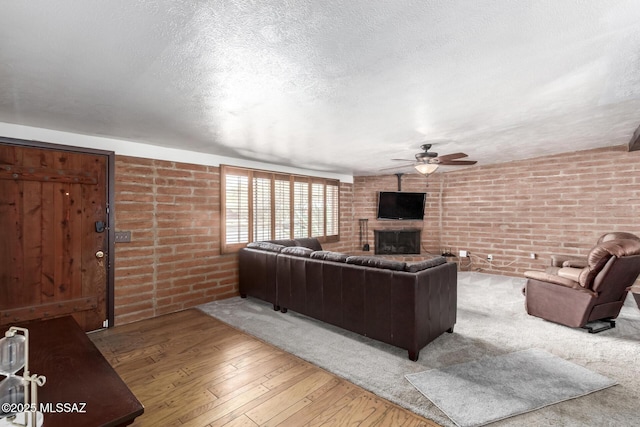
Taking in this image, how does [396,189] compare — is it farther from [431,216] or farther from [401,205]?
[431,216]

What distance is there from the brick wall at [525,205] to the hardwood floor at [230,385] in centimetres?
483

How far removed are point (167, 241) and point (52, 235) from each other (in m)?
1.18

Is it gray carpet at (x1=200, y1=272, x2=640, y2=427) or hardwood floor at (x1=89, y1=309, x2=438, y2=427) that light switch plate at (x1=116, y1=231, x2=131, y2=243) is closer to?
hardwood floor at (x1=89, y1=309, x2=438, y2=427)

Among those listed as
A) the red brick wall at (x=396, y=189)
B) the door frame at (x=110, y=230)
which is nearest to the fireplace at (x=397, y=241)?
the red brick wall at (x=396, y=189)

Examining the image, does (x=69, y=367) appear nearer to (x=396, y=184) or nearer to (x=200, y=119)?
(x=200, y=119)

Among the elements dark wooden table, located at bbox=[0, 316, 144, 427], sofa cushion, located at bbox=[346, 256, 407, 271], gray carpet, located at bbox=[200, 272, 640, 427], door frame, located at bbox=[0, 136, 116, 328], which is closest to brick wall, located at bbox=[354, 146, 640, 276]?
gray carpet, located at bbox=[200, 272, 640, 427]

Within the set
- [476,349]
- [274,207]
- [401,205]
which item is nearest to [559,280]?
[476,349]

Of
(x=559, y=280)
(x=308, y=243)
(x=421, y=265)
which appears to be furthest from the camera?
(x=308, y=243)

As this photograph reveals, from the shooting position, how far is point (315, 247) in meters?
5.39

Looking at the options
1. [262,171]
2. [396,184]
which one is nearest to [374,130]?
[262,171]

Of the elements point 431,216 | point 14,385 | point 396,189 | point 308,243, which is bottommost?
point 14,385

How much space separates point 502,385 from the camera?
225 cm

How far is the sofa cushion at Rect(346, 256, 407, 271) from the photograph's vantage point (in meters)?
2.80

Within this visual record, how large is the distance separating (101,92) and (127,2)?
1254mm
